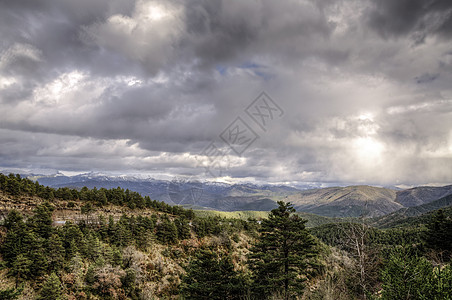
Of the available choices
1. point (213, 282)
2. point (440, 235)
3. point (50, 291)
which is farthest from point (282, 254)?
point (440, 235)

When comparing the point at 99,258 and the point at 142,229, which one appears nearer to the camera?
the point at 99,258

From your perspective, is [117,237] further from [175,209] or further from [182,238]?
[175,209]

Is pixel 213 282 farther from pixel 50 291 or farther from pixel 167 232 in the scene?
pixel 167 232

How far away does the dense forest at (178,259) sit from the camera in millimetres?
10734

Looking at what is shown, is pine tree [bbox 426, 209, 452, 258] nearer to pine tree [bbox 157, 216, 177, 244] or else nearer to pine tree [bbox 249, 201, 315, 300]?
pine tree [bbox 249, 201, 315, 300]

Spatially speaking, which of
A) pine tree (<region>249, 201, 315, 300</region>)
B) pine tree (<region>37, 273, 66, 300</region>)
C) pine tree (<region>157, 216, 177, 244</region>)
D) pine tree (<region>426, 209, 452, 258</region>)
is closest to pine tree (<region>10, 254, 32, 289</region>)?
pine tree (<region>37, 273, 66, 300</region>)

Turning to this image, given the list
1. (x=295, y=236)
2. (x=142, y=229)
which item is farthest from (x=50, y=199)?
(x=295, y=236)

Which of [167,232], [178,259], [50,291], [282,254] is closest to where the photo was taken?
[50,291]

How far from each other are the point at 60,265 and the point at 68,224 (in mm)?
7078

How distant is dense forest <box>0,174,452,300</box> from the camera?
10.7 meters

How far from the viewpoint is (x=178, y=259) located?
42500 mm

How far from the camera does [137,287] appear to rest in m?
32.2

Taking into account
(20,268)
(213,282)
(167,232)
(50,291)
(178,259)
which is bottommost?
(178,259)

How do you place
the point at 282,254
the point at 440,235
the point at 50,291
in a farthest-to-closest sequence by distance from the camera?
Answer: 1. the point at 440,235
2. the point at 282,254
3. the point at 50,291
